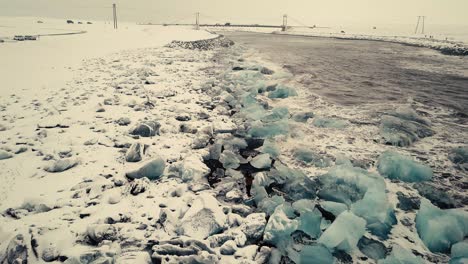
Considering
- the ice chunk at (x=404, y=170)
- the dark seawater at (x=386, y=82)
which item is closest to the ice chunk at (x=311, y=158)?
the ice chunk at (x=404, y=170)

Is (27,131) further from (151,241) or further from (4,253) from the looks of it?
(151,241)

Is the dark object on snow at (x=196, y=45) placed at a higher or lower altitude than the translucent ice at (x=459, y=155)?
higher

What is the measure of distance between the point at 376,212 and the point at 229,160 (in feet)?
5.60

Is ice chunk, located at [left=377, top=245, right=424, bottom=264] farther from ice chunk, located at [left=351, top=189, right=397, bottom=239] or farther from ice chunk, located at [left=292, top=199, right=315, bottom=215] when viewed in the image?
ice chunk, located at [left=292, top=199, right=315, bottom=215]

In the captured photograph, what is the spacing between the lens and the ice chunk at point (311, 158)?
3497mm

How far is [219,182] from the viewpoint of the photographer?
10.3ft

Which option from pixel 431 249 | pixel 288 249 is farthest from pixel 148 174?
pixel 431 249

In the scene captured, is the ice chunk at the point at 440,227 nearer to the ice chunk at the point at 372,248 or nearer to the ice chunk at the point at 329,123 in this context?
the ice chunk at the point at 372,248

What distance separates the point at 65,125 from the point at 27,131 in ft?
1.53

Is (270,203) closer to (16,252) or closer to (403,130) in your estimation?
(16,252)

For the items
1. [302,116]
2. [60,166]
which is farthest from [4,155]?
[302,116]

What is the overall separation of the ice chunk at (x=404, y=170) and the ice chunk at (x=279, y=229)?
61.0 inches

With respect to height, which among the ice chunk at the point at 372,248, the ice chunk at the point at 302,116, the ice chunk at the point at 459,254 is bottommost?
the ice chunk at the point at 372,248

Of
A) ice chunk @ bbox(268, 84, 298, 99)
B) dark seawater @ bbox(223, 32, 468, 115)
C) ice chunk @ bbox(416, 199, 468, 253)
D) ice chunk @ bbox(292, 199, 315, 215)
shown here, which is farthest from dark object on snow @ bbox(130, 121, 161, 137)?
dark seawater @ bbox(223, 32, 468, 115)
